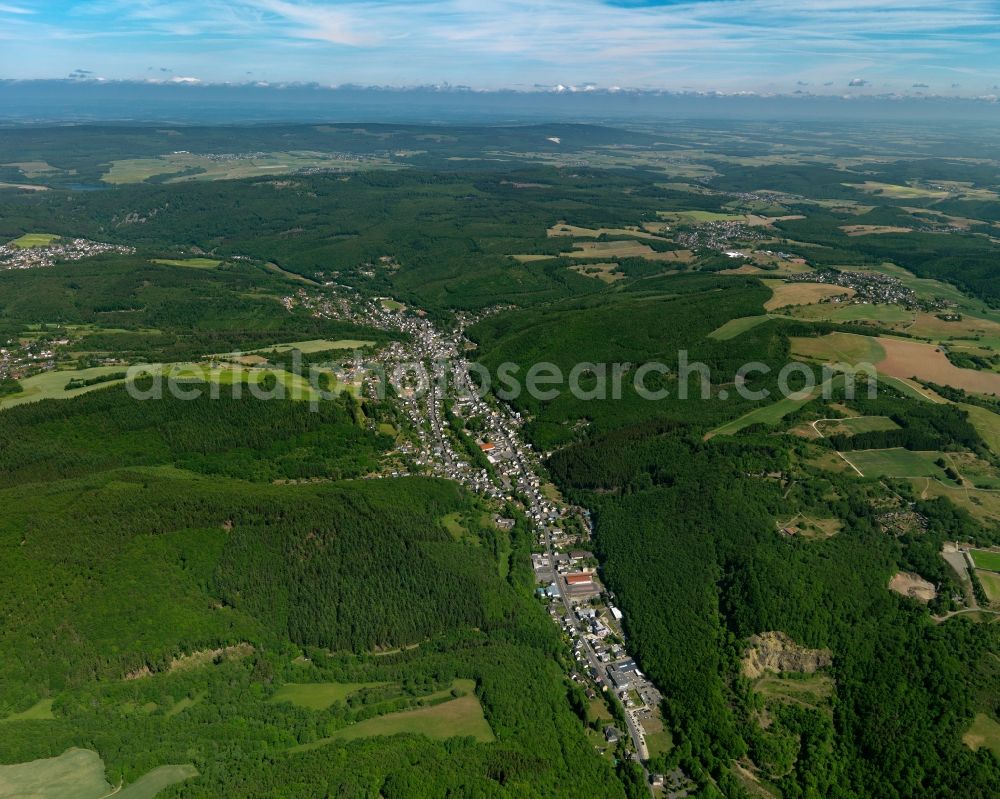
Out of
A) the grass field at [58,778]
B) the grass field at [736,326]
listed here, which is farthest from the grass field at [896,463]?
the grass field at [58,778]

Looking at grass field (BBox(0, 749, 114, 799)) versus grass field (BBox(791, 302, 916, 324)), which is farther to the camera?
grass field (BBox(791, 302, 916, 324))

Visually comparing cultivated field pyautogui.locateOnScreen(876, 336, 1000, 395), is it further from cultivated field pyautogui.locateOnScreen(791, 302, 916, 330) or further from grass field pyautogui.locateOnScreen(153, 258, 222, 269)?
grass field pyautogui.locateOnScreen(153, 258, 222, 269)

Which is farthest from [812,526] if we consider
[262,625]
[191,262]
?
[191,262]

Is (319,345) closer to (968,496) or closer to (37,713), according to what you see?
(37,713)

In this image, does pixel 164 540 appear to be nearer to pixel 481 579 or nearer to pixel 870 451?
pixel 481 579

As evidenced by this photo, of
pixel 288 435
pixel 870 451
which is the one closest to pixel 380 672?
pixel 288 435

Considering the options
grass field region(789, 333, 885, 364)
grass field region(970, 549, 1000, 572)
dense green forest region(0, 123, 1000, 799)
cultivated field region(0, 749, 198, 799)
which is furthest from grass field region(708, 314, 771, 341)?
cultivated field region(0, 749, 198, 799)
